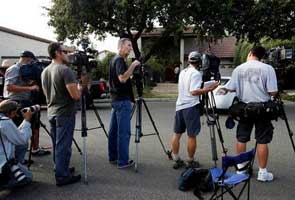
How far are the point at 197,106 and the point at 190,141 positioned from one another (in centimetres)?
54

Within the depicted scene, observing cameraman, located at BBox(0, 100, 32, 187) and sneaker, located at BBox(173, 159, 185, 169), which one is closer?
cameraman, located at BBox(0, 100, 32, 187)

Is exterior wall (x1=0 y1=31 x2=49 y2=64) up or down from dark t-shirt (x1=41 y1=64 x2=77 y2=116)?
up

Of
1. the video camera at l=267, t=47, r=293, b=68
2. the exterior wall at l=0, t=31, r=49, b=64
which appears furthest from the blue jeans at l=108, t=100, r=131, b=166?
the exterior wall at l=0, t=31, r=49, b=64

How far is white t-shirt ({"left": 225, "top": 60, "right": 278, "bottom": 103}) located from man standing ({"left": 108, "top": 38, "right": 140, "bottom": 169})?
1.49 m

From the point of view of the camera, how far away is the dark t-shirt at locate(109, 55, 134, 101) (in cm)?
593

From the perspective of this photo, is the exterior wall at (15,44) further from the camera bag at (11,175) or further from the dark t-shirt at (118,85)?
the camera bag at (11,175)

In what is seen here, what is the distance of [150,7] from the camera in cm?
1903

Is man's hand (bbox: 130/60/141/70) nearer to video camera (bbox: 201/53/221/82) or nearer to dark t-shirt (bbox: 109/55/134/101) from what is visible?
dark t-shirt (bbox: 109/55/134/101)

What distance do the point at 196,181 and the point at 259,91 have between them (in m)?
1.52

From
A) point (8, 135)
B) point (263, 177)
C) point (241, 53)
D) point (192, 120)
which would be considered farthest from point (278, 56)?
point (241, 53)

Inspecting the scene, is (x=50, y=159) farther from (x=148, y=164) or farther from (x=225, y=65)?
(x=225, y=65)

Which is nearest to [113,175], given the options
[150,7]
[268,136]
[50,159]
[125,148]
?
[125,148]

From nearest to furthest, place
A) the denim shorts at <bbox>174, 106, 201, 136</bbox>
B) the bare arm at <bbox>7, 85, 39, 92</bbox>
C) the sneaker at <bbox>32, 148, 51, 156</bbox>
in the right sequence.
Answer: the denim shorts at <bbox>174, 106, 201, 136</bbox> → the bare arm at <bbox>7, 85, 39, 92</bbox> → the sneaker at <bbox>32, 148, 51, 156</bbox>

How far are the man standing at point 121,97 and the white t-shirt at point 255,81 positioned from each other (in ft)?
4.90
